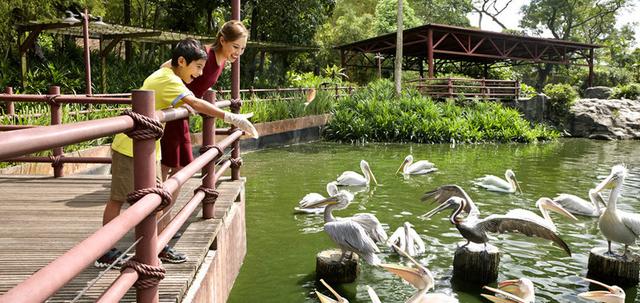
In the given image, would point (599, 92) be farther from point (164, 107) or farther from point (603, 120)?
point (164, 107)

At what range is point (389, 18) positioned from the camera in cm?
3641

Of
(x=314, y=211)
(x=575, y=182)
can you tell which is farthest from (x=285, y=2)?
(x=314, y=211)

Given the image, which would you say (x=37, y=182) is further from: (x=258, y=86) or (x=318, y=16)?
(x=318, y=16)

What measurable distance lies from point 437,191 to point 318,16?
1992 centimetres

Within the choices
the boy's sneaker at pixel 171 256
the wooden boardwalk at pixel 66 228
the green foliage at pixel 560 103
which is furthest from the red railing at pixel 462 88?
the boy's sneaker at pixel 171 256

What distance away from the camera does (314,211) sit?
8.02m

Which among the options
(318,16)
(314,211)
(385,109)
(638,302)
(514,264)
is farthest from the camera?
(318,16)

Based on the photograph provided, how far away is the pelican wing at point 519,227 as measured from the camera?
4.98 m

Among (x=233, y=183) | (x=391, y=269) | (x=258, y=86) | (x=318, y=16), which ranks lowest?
(x=391, y=269)

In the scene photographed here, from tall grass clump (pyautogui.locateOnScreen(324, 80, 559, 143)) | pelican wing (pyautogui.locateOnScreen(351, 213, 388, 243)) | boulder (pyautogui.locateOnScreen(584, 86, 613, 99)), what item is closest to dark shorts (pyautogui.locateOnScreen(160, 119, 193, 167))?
pelican wing (pyautogui.locateOnScreen(351, 213, 388, 243))

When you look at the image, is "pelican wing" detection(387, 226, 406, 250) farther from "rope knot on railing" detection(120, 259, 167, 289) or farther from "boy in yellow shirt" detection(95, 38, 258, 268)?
"rope knot on railing" detection(120, 259, 167, 289)

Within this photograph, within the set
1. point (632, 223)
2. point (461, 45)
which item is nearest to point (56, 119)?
point (632, 223)

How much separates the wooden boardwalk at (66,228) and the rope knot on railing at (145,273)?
49cm

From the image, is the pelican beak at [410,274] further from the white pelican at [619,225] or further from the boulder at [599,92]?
the boulder at [599,92]
